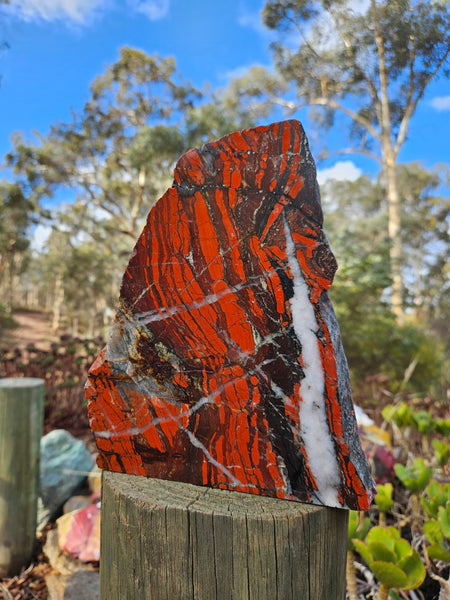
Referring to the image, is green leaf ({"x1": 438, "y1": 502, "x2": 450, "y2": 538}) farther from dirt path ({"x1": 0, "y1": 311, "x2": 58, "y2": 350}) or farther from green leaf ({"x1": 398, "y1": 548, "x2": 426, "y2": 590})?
dirt path ({"x1": 0, "y1": 311, "x2": 58, "y2": 350})

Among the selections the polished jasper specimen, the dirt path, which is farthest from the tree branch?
the dirt path

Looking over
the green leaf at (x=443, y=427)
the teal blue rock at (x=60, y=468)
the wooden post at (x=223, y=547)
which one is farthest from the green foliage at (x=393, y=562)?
the teal blue rock at (x=60, y=468)

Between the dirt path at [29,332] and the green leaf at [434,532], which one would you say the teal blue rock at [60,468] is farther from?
the dirt path at [29,332]

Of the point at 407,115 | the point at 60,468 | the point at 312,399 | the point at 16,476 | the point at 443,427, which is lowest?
the point at 60,468

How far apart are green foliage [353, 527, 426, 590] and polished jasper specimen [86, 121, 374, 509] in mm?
251

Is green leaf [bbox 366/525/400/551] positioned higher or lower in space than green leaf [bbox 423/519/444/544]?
higher

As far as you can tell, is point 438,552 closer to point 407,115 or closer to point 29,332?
point 407,115

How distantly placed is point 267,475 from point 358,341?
5.64 m

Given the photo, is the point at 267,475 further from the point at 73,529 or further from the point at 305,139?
the point at 73,529

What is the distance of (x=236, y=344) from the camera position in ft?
3.29

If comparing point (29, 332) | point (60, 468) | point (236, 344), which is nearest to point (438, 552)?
point (236, 344)

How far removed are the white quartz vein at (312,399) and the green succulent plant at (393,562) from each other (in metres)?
0.29

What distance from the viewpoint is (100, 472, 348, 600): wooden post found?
86 cm

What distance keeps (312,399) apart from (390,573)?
1.63 feet
